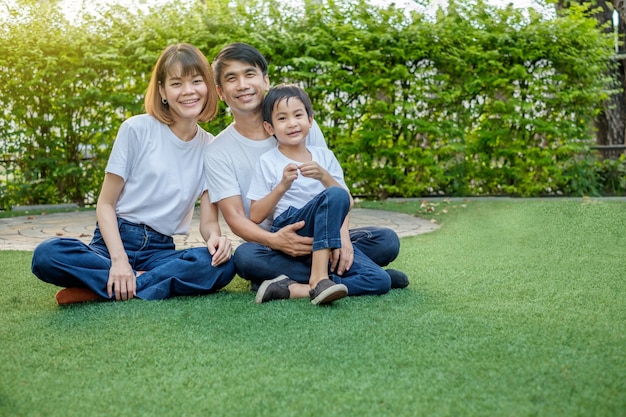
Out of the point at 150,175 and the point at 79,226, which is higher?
the point at 150,175

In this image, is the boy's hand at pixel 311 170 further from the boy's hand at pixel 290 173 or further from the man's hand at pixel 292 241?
the man's hand at pixel 292 241

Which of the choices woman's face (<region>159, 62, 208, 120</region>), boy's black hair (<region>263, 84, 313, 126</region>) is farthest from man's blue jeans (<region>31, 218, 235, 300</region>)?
boy's black hair (<region>263, 84, 313, 126</region>)

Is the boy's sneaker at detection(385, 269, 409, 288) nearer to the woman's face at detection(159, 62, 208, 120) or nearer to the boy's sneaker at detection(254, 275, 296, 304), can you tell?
the boy's sneaker at detection(254, 275, 296, 304)

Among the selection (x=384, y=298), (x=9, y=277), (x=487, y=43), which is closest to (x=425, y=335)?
(x=384, y=298)

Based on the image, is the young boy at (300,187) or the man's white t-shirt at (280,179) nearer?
the young boy at (300,187)

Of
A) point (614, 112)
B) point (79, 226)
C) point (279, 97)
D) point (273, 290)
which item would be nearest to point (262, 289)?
point (273, 290)

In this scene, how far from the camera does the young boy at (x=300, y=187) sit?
9.78 ft

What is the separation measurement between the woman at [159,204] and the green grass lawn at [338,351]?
11 centimetres

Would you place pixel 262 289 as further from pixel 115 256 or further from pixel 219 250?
pixel 115 256

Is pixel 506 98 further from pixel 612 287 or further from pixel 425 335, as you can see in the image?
pixel 425 335

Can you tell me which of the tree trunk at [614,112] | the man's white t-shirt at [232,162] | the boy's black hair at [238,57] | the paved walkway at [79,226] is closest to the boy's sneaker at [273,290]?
the man's white t-shirt at [232,162]

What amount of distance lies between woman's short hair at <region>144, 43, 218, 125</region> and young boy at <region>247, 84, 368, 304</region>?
0.27 m

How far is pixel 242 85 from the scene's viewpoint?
3285 mm

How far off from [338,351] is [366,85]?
526cm
